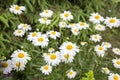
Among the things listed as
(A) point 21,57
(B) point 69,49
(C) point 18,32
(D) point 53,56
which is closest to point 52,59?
(D) point 53,56

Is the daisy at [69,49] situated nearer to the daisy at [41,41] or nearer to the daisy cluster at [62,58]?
the daisy cluster at [62,58]

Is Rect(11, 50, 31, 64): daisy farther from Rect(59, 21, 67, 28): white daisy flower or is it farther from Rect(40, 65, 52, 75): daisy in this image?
Rect(59, 21, 67, 28): white daisy flower

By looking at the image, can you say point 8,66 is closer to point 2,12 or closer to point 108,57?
point 2,12

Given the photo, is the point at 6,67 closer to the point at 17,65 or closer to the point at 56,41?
the point at 17,65

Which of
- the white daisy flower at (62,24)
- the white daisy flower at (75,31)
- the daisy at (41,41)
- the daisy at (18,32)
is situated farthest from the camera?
the white daisy flower at (62,24)

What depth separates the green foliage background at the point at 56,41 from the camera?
288cm

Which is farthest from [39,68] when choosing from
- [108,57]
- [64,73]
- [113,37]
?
[113,37]

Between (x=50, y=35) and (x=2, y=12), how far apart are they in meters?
0.65

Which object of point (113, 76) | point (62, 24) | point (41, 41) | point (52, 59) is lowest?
point (113, 76)

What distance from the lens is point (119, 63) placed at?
2.99 meters

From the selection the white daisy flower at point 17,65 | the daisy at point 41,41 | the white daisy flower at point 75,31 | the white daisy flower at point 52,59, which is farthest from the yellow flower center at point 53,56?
the white daisy flower at point 75,31

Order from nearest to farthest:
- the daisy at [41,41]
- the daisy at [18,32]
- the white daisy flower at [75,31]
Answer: the daisy at [41,41], the daisy at [18,32], the white daisy flower at [75,31]

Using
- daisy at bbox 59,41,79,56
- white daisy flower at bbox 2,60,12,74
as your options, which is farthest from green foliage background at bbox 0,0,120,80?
daisy at bbox 59,41,79,56

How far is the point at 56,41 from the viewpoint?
10.9ft
